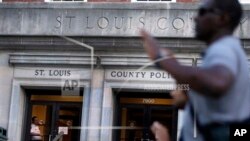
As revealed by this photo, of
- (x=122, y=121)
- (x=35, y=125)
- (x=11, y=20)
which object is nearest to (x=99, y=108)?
(x=122, y=121)

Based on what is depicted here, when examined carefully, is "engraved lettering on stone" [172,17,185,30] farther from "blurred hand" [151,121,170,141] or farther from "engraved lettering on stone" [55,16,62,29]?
"blurred hand" [151,121,170,141]

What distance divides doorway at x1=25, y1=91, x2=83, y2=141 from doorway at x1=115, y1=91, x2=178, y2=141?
103 centimetres

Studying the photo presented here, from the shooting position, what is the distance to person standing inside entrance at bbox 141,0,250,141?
1.96 metres

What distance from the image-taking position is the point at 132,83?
13633 mm

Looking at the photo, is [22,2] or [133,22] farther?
[22,2]

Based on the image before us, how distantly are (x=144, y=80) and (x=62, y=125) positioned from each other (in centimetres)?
239

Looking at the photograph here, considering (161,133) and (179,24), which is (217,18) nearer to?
(161,133)

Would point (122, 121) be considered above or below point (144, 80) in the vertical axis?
below

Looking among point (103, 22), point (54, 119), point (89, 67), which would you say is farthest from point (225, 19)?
point (54, 119)

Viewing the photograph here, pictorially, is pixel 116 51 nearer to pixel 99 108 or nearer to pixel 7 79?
pixel 99 108

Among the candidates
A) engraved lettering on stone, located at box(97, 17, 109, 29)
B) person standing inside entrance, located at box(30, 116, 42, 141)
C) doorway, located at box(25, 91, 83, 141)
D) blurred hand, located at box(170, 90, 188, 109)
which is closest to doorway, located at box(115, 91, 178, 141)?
doorway, located at box(25, 91, 83, 141)

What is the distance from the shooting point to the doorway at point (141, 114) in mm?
13992

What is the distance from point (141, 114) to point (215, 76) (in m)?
12.3

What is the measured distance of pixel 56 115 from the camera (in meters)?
14.4
